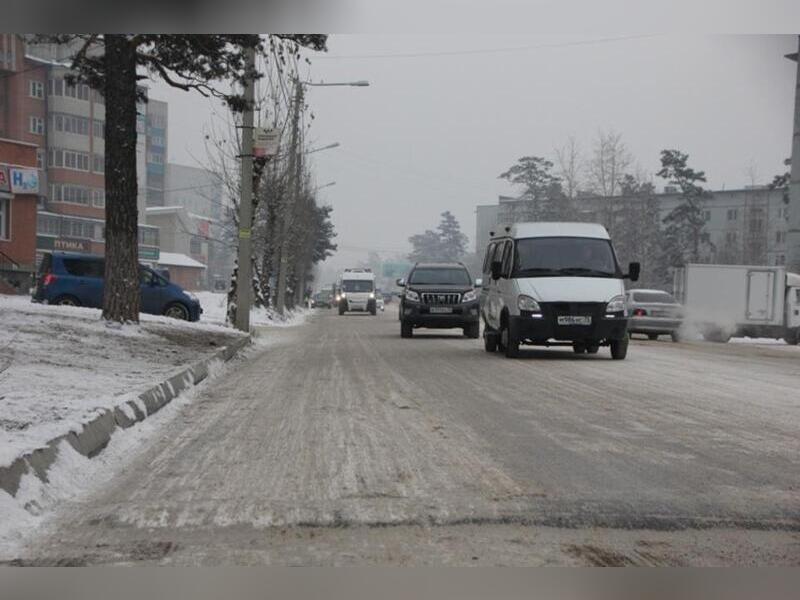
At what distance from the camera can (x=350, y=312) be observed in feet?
194

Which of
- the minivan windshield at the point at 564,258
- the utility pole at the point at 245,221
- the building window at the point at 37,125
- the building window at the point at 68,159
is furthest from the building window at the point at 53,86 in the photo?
the minivan windshield at the point at 564,258

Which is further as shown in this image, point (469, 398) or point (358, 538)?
point (469, 398)

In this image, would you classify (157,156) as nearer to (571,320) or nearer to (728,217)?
(728,217)

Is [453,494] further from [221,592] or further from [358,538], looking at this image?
[221,592]

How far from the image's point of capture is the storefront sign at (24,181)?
4234cm

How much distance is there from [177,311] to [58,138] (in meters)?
57.6

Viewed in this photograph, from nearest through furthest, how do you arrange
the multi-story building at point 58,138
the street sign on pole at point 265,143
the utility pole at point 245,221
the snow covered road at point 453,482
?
1. the snow covered road at point 453,482
2. the street sign on pole at point 265,143
3. the utility pole at point 245,221
4. the multi-story building at point 58,138

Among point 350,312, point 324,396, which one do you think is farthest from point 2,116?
point 324,396

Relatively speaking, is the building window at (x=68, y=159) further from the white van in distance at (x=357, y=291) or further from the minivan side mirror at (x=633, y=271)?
the minivan side mirror at (x=633, y=271)

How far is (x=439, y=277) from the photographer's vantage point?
22.5m

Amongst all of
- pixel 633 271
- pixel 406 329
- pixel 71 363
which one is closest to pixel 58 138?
pixel 406 329

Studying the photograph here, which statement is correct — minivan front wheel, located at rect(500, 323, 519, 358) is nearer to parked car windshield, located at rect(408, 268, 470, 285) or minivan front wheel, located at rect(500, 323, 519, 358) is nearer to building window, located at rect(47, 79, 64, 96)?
parked car windshield, located at rect(408, 268, 470, 285)
